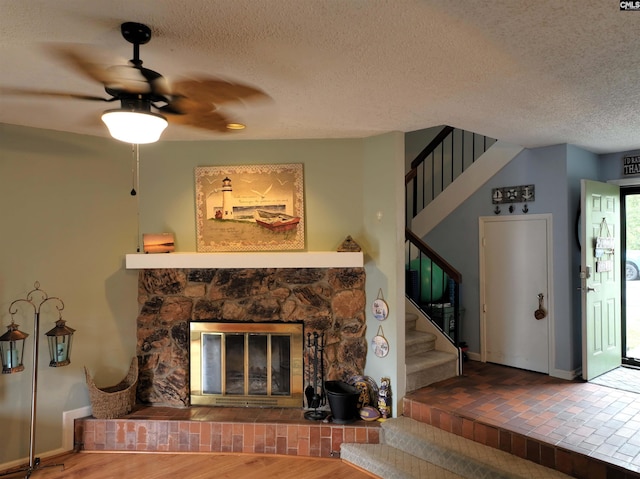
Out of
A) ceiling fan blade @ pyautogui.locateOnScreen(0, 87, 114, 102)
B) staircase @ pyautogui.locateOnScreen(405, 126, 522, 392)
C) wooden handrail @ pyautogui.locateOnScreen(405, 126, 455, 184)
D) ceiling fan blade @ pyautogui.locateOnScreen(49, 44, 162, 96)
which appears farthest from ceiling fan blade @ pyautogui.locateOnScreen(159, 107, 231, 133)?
wooden handrail @ pyautogui.locateOnScreen(405, 126, 455, 184)

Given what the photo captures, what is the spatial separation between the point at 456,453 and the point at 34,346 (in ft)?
10.3

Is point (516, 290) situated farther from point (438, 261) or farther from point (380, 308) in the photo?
point (380, 308)

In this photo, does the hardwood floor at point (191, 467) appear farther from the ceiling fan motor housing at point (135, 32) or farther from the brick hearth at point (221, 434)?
the ceiling fan motor housing at point (135, 32)

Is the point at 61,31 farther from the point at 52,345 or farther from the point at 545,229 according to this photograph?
the point at 545,229

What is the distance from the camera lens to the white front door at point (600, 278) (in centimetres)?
383

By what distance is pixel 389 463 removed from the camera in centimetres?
291

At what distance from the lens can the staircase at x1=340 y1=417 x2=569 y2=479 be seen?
2.59 metres

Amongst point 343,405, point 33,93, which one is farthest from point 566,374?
point 33,93

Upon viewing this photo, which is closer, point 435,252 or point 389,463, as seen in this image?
point 389,463

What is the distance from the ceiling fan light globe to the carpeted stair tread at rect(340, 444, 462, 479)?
261 centimetres

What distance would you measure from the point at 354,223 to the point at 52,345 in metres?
2.53

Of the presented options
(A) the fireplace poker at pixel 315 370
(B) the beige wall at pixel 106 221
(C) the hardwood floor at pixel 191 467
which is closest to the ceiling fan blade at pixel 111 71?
(B) the beige wall at pixel 106 221

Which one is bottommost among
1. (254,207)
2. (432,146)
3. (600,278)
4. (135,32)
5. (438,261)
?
(600,278)

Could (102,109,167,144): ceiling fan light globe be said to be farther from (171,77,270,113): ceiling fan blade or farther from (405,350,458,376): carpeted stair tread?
(405,350,458,376): carpeted stair tread
